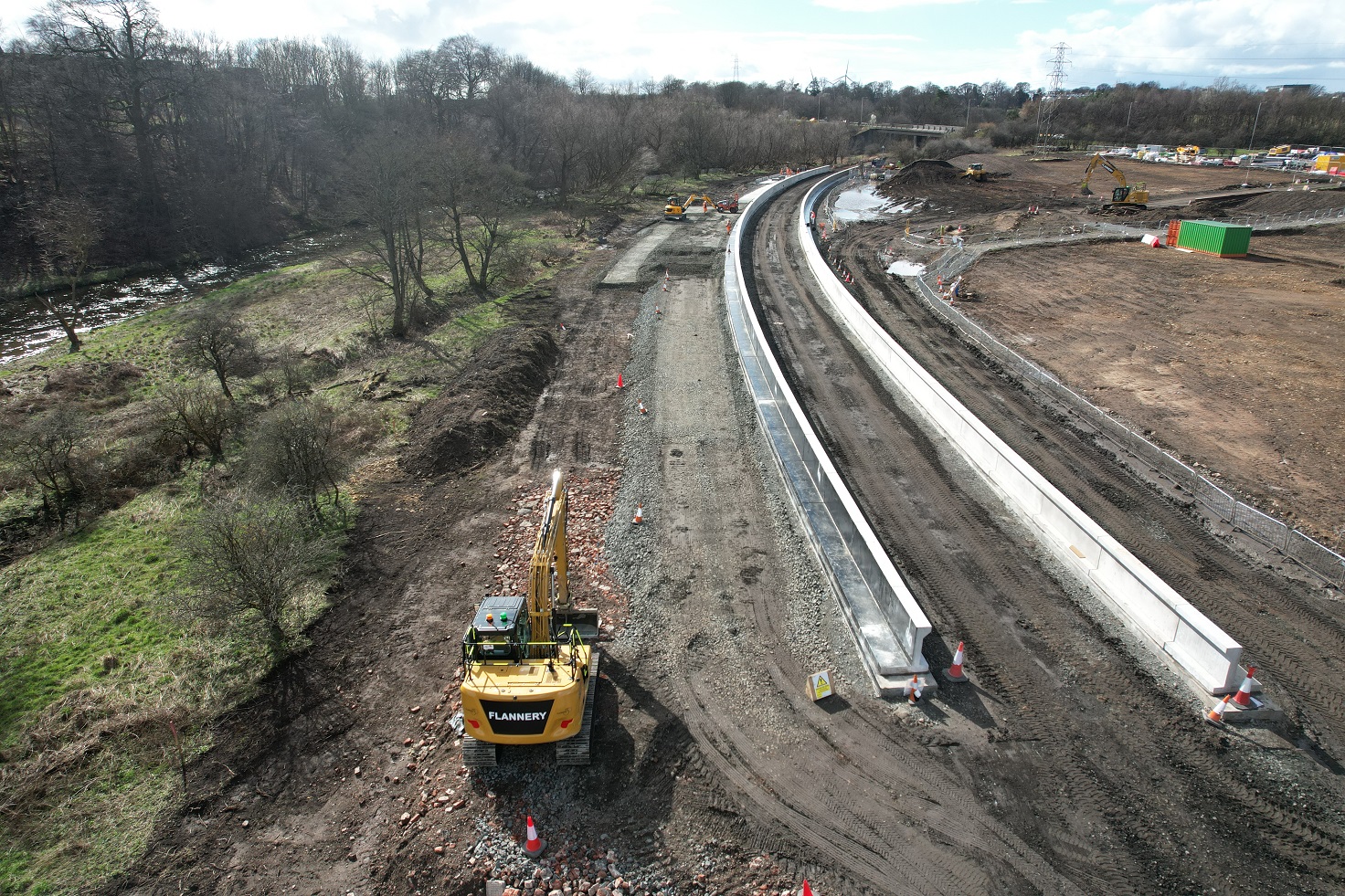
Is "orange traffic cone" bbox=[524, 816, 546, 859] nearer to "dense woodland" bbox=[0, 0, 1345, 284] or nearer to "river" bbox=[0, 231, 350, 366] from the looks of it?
"dense woodland" bbox=[0, 0, 1345, 284]

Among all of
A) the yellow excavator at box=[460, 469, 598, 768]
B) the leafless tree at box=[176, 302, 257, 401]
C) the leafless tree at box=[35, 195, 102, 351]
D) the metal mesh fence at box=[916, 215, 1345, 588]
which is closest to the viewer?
the yellow excavator at box=[460, 469, 598, 768]

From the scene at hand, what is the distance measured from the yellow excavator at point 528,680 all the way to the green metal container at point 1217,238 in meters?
41.7

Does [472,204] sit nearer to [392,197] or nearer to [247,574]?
[392,197]

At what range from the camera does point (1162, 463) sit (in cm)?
1822

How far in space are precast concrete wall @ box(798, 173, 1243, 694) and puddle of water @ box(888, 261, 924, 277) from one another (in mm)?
14834

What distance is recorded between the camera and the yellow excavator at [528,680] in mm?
9555

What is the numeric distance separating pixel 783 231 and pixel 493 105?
47.3m

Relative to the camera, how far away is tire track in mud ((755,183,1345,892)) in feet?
29.3

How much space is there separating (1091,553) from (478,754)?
11.5m

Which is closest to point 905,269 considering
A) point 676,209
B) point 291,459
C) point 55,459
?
point 676,209

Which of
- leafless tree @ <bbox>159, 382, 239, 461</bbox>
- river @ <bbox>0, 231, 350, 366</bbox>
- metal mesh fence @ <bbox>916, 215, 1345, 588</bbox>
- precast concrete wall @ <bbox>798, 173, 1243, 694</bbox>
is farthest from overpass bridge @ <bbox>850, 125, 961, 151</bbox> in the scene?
leafless tree @ <bbox>159, 382, 239, 461</bbox>

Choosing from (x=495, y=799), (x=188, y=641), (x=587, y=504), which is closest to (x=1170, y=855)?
(x=495, y=799)

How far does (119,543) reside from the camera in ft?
51.5

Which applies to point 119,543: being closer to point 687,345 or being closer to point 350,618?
point 350,618
